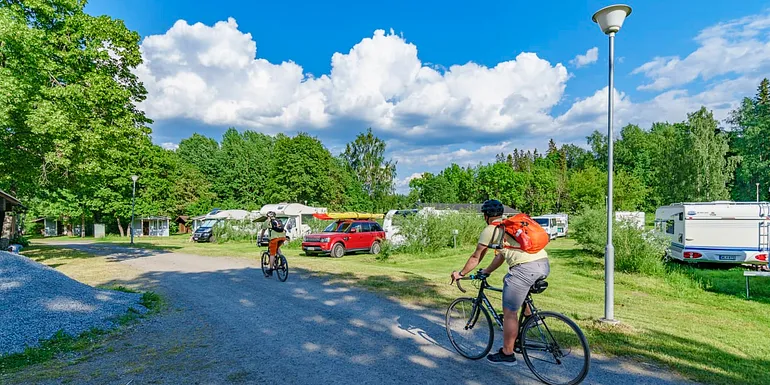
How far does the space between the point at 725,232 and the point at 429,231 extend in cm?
1171

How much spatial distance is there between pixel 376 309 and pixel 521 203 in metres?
64.3

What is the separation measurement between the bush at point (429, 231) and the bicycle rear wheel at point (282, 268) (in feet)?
31.7

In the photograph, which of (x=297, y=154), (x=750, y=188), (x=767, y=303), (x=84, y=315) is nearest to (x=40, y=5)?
(x=84, y=315)

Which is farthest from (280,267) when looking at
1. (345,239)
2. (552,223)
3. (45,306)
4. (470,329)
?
(552,223)

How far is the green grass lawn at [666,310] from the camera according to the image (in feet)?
16.4

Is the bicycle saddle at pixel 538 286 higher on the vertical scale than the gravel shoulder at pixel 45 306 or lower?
higher

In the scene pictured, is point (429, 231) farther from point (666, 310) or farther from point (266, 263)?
point (666, 310)

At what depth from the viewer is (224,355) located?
519 centimetres

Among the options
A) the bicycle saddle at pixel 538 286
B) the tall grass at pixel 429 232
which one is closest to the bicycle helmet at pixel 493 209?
the bicycle saddle at pixel 538 286

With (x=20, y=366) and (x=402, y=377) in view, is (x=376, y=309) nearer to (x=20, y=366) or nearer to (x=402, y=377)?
(x=402, y=377)

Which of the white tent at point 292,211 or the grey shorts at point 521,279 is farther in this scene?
the white tent at point 292,211

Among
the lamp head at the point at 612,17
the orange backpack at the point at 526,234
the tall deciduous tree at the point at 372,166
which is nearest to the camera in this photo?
the orange backpack at the point at 526,234

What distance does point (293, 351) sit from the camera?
207 inches

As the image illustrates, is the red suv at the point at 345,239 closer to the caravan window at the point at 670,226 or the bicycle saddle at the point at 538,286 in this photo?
the caravan window at the point at 670,226
